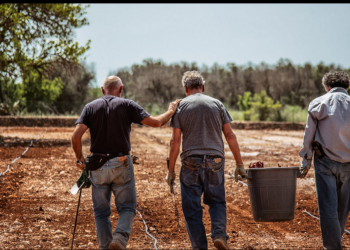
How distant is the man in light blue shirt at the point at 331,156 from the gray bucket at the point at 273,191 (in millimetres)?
305

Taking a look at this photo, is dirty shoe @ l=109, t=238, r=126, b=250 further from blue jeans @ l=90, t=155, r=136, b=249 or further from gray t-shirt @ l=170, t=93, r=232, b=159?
gray t-shirt @ l=170, t=93, r=232, b=159

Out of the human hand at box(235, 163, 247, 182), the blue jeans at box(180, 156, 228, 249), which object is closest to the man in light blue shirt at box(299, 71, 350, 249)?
the human hand at box(235, 163, 247, 182)

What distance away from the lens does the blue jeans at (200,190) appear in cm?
344

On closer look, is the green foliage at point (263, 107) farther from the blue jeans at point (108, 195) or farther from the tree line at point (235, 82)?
the blue jeans at point (108, 195)

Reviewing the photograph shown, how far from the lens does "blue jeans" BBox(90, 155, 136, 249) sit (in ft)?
11.3

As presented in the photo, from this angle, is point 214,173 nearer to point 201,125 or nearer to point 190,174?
point 190,174

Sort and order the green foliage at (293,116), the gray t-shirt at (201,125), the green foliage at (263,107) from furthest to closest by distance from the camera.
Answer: the green foliage at (293,116), the green foliage at (263,107), the gray t-shirt at (201,125)

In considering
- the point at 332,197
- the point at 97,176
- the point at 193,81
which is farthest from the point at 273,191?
the point at 97,176

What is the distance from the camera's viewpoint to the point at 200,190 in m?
3.53

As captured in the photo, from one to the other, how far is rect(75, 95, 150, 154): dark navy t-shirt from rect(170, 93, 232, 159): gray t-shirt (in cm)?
44

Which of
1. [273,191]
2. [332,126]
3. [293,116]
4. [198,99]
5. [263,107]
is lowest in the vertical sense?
[293,116]

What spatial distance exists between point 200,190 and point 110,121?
1111 mm

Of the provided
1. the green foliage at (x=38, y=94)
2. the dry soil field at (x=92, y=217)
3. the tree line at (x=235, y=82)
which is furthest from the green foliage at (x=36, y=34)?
the tree line at (x=235, y=82)

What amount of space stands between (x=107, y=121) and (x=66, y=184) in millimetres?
3577
